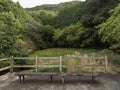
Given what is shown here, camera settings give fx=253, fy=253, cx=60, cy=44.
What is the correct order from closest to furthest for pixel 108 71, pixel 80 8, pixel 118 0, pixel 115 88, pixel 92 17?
1. pixel 115 88
2. pixel 108 71
3. pixel 118 0
4. pixel 92 17
5. pixel 80 8

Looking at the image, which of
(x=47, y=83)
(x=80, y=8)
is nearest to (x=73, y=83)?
(x=47, y=83)

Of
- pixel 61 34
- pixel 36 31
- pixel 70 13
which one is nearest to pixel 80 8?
pixel 70 13

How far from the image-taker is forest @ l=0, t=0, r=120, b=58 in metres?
17.1

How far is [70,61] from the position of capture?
15078 mm

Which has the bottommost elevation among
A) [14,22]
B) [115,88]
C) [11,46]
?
[115,88]

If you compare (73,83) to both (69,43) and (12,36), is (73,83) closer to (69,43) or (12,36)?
(12,36)

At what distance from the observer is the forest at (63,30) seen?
17.1 m

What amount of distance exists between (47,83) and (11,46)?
627 cm

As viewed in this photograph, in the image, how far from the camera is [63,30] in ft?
106

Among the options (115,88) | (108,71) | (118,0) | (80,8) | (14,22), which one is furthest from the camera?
(80,8)

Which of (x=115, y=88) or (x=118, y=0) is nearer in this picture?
(x=115, y=88)

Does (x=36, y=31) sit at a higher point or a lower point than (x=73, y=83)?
higher

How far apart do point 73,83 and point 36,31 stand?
20266mm

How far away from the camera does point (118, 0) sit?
27.2 metres
